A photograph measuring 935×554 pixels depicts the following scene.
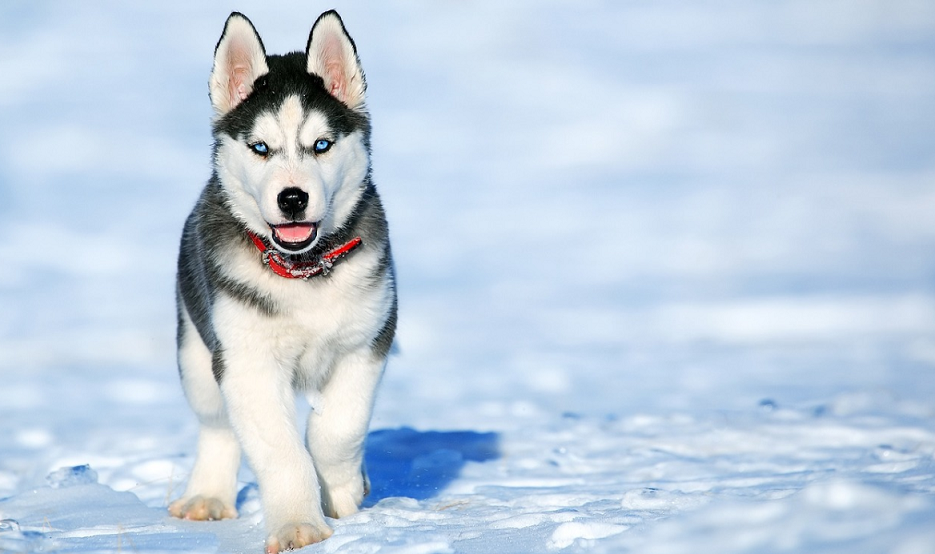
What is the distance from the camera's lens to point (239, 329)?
4449mm

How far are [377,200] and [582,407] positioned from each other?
4158 mm

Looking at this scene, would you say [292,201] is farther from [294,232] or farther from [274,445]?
[274,445]

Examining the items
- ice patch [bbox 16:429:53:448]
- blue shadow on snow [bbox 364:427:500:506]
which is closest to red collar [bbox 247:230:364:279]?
blue shadow on snow [bbox 364:427:500:506]

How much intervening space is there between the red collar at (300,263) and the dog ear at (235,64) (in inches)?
25.8

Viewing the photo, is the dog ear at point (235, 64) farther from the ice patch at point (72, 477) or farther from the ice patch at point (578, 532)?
the ice patch at point (578, 532)

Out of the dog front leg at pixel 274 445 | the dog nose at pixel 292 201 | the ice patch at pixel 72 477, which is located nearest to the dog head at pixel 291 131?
the dog nose at pixel 292 201

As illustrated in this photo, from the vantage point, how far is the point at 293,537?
4.02m

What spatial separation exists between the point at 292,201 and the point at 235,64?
37.8 inches

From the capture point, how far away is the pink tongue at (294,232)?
14.4ft

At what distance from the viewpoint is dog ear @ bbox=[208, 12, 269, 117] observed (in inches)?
187

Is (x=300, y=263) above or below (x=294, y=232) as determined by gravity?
below

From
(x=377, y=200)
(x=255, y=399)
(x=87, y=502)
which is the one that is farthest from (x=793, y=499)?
(x=87, y=502)

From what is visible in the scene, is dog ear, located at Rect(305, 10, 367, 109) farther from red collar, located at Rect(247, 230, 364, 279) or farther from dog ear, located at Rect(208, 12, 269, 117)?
red collar, located at Rect(247, 230, 364, 279)

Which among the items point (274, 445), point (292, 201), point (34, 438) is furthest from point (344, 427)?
point (34, 438)
